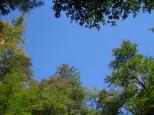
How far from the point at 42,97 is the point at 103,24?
35.2 m

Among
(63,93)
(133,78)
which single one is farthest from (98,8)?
(63,93)

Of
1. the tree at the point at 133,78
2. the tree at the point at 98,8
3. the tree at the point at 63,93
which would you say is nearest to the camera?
the tree at the point at 98,8

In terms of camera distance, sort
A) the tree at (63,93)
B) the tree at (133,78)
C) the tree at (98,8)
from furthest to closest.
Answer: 1. the tree at (63,93)
2. the tree at (133,78)
3. the tree at (98,8)

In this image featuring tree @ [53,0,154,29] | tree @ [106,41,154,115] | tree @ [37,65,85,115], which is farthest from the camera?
tree @ [37,65,85,115]

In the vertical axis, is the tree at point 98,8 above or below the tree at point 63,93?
below

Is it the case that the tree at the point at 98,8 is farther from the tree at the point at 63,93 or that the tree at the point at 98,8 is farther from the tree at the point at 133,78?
the tree at the point at 63,93

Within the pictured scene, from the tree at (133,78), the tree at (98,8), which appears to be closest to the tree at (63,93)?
the tree at (133,78)

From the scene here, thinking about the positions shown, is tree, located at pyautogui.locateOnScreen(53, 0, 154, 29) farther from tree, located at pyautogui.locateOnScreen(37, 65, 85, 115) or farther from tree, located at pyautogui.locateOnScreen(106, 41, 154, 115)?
tree, located at pyautogui.locateOnScreen(37, 65, 85, 115)

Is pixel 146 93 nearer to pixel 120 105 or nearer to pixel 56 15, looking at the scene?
pixel 120 105

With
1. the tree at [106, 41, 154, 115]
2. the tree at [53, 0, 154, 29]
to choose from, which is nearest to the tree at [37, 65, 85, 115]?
the tree at [106, 41, 154, 115]

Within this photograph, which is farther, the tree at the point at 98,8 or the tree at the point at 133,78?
the tree at the point at 133,78

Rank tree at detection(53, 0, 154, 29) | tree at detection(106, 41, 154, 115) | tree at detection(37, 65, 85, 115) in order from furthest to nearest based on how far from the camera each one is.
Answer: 1. tree at detection(37, 65, 85, 115)
2. tree at detection(106, 41, 154, 115)
3. tree at detection(53, 0, 154, 29)

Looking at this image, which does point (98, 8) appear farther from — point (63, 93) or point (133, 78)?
point (63, 93)

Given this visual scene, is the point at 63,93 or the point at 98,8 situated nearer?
the point at 98,8
